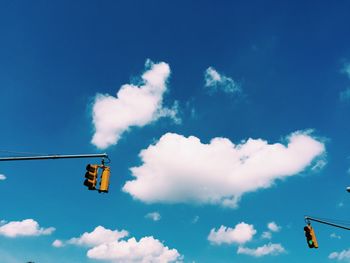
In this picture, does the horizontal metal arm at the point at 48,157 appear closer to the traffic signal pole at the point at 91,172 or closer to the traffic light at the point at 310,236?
the traffic signal pole at the point at 91,172

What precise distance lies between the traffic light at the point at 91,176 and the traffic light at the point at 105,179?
0.30m

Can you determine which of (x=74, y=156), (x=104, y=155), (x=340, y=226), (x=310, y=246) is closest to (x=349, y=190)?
(x=340, y=226)

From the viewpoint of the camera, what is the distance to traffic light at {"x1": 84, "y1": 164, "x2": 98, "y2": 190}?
39.0 feet

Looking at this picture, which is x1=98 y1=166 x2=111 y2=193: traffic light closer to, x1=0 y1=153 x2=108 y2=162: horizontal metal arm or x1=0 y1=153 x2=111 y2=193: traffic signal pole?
x1=0 y1=153 x2=111 y2=193: traffic signal pole

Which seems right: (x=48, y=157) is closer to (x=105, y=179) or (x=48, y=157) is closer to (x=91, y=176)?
(x=91, y=176)

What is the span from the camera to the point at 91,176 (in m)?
12.0

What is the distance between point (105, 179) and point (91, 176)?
0.59 metres

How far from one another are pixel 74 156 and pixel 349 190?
1515cm

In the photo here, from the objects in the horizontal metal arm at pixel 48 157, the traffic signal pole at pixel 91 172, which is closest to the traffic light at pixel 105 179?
the traffic signal pole at pixel 91 172

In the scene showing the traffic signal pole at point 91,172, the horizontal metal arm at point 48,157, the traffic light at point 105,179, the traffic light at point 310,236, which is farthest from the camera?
the traffic light at point 310,236

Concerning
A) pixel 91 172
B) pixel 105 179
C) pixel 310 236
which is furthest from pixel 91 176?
pixel 310 236

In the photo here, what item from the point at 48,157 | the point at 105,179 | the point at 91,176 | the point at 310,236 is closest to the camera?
the point at 91,176

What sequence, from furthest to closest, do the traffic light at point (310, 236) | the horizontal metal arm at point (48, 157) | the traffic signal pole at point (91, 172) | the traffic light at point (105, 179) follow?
the traffic light at point (310, 236)
the traffic light at point (105, 179)
the traffic signal pole at point (91, 172)
the horizontal metal arm at point (48, 157)

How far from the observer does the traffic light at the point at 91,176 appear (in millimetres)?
11891
